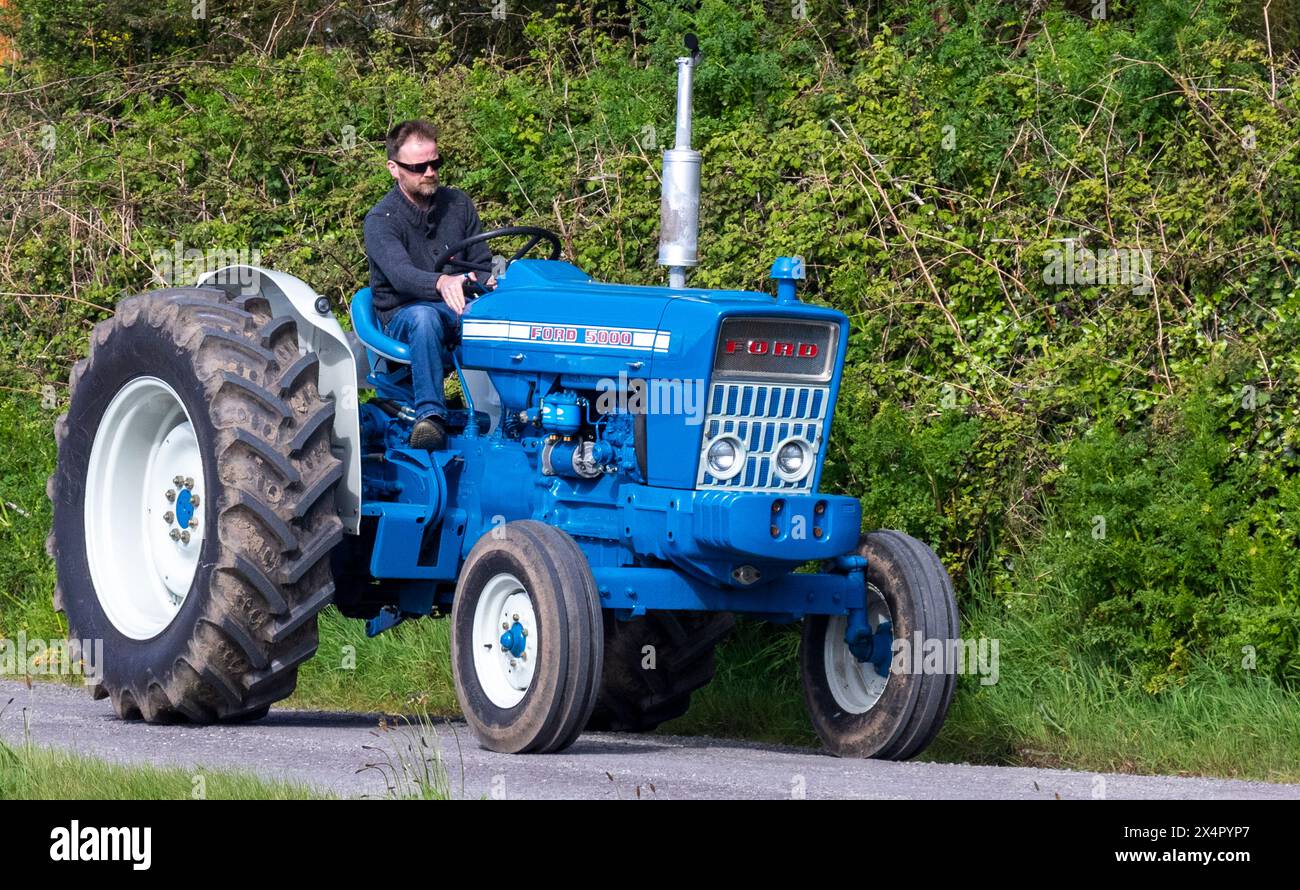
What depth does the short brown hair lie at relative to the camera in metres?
9.05

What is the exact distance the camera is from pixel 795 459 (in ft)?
25.9

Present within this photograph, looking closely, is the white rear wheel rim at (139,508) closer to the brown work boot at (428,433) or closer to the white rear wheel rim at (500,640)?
the brown work boot at (428,433)

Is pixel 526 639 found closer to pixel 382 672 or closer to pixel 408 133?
pixel 408 133

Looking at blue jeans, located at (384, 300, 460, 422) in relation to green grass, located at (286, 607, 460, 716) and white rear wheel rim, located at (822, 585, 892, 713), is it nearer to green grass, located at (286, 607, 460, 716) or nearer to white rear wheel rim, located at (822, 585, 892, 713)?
green grass, located at (286, 607, 460, 716)

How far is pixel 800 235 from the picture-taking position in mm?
11531

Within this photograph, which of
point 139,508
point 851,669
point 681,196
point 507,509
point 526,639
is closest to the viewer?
point 526,639

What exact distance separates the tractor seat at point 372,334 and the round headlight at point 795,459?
1805 millimetres

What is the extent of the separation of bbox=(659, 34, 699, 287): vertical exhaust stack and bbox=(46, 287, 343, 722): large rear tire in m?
1.99

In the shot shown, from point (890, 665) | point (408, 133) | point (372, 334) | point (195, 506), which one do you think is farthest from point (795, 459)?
point (195, 506)

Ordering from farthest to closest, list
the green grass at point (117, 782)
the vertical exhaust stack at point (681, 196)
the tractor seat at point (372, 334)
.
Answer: the vertical exhaust stack at point (681, 196)
the tractor seat at point (372, 334)
the green grass at point (117, 782)

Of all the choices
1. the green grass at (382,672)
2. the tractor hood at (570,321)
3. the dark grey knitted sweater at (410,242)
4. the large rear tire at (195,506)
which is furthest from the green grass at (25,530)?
the tractor hood at (570,321)

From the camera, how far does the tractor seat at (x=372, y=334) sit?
8.74 meters

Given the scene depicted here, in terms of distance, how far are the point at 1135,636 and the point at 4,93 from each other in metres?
11.9

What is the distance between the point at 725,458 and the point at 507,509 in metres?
1.18
